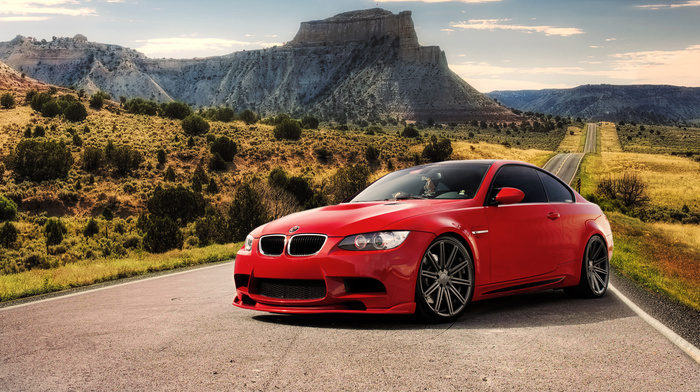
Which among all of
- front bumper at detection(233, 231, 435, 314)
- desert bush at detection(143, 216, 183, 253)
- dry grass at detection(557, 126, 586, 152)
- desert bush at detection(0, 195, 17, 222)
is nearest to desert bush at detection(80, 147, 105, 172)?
desert bush at detection(0, 195, 17, 222)

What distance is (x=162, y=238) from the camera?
32.8 meters

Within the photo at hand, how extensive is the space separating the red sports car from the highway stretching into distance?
29cm

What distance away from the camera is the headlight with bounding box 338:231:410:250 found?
5.75 meters

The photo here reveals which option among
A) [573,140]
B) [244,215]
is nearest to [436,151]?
[244,215]

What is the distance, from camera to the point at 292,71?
172875 millimetres

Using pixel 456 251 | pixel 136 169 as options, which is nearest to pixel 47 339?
pixel 456 251

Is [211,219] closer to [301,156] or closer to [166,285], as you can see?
[166,285]

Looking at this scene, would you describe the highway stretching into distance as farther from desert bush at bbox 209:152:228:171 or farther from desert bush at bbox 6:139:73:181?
desert bush at bbox 209:152:228:171

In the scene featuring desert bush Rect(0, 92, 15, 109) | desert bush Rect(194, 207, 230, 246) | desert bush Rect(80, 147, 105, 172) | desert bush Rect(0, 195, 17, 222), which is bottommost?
desert bush Rect(0, 195, 17, 222)

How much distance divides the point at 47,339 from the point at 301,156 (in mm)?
69126

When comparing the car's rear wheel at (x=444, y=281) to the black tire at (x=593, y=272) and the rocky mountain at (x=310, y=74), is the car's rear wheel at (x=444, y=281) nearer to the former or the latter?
the black tire at (x=593, y=272)

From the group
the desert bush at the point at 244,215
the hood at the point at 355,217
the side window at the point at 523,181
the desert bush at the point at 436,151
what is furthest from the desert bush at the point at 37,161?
the side window at the point at 523,181

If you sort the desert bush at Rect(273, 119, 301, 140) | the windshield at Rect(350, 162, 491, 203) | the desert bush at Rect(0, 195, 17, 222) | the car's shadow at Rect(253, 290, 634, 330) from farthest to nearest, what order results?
1. the desert bush at Rect(273, 119, 301, 140)
2. the desert bush at Rect(0, 195, 17, 222)
3. the windshield at Rect(350, 162, 491, 203)
4. the car's shadow at Rect(253, 290, 634, 330)

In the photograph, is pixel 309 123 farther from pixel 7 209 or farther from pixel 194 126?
pixel 7 209
